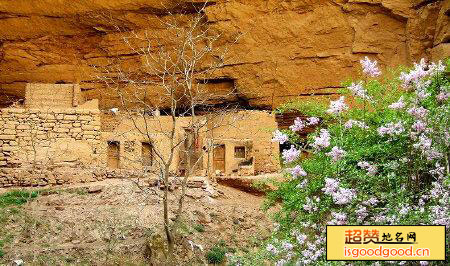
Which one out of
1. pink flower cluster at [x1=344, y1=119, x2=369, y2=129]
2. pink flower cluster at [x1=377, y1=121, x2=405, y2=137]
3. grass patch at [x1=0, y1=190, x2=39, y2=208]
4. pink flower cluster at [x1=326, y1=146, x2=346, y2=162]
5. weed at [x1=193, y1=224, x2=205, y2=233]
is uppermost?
pink flower cluster at [x1=344, y1=119, x2=369, y2=129]

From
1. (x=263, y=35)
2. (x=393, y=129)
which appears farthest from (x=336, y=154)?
(x=263, y=35)

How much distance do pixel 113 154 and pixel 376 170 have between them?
1004cm

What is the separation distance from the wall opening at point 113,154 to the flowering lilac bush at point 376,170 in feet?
28.0

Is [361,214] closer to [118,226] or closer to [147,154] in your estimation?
[118,226]

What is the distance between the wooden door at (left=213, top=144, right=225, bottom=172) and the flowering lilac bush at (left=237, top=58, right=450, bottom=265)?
8.02 meters

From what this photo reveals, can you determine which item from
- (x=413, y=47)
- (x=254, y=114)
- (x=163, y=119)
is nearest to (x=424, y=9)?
(x=413, y=47)

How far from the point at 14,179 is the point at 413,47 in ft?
34.5

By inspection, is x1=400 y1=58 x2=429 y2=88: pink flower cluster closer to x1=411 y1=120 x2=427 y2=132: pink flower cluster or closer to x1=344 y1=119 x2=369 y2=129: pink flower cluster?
x1=411 y1=120 x2=427 y2=132: pink flower cluster

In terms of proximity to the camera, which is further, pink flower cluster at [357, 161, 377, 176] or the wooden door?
the wooden door

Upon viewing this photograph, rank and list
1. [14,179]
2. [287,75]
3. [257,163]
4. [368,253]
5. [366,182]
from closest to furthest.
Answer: [368,253]
[366,182]
[14,179]
[257,163]
[287,75]

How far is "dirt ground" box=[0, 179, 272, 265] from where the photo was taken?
1050cm

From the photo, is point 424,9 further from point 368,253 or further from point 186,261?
point 368,253

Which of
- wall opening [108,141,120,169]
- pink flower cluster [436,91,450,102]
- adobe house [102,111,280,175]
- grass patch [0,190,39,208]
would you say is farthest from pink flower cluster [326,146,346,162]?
wall opening [108,141,120,169]

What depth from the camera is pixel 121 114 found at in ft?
57.0
